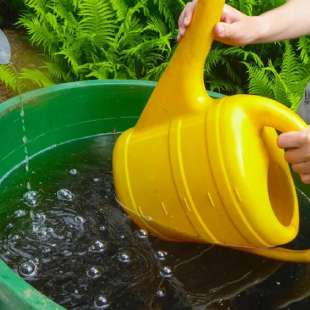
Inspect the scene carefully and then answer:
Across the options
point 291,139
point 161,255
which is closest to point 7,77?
point 161,255

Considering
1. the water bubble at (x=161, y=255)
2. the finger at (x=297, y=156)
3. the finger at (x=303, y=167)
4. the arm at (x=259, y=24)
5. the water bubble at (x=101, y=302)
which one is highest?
the arm at (x=259, y=24)

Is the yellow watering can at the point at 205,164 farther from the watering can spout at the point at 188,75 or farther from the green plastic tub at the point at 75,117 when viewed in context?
the green plastic tub at the point at 75,117

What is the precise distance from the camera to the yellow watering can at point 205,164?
96 cm

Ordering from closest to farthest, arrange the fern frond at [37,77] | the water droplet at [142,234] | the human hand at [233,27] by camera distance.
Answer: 1. the human hand at [233,27]
2. the water droplet at [142,234]
3. the fern frond at [37,77]

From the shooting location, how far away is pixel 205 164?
0.99m

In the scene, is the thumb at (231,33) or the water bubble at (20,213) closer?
the thumb at (231,33)

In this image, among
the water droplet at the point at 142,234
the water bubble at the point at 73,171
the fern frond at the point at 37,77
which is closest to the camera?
the water droplet at the point at 142,234

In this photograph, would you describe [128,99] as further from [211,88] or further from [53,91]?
[211,88]

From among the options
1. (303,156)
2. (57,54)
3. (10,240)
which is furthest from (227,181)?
(57,54)

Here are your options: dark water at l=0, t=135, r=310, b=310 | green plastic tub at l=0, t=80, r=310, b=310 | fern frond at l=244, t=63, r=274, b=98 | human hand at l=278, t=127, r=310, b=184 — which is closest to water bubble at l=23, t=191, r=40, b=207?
dark water at l=0, t=135, r=310, b=310

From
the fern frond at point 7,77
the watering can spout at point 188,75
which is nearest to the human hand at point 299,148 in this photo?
the watering can spout at point 188,75

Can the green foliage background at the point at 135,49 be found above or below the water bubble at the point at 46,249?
above

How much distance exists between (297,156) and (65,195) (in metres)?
0.77

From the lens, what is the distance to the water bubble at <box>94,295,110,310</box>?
99 cm
